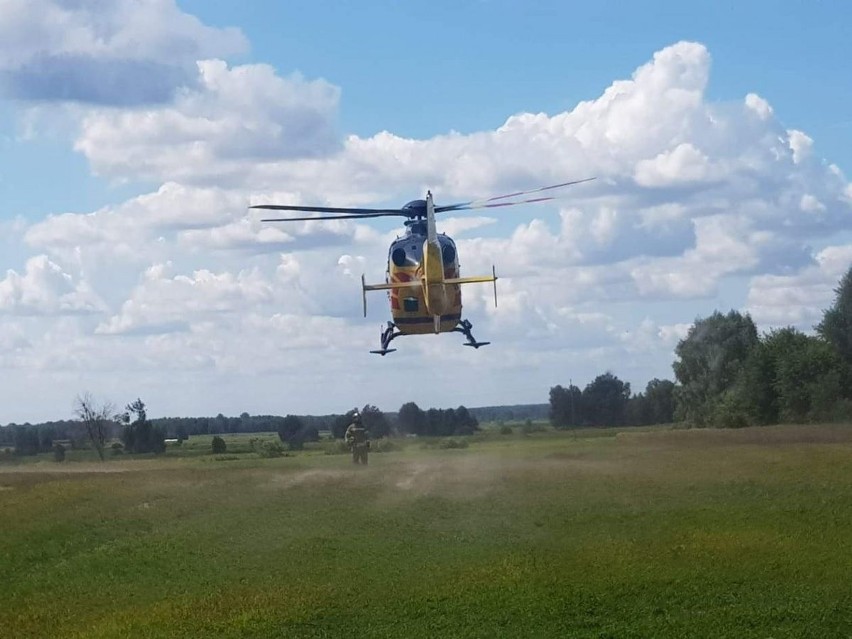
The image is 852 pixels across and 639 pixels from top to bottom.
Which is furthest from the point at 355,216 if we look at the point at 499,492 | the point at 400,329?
the point at 499,492

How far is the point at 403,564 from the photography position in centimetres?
2945

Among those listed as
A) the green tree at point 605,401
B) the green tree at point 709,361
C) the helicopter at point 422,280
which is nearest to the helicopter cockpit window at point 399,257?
the helicopter at point 422,280

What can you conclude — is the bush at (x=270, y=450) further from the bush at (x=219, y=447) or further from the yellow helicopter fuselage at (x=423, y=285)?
the yellow helicopter fuselage at (x=423, y=285)

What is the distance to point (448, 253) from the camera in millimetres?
51719

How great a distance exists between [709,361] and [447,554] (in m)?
86.8

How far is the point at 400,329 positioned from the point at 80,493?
14441 mm

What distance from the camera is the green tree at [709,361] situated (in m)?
110

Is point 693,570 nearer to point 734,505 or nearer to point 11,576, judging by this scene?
point 734,505

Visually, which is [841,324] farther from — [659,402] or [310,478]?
[310,478]

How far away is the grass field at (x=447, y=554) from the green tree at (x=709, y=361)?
5972cm

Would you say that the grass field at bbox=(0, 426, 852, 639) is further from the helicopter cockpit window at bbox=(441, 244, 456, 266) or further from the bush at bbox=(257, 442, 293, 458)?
the bush at bbox=(257, 442, 293, 458)

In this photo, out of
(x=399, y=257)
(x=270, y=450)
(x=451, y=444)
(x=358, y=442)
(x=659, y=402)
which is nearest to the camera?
(x=399, y=257)

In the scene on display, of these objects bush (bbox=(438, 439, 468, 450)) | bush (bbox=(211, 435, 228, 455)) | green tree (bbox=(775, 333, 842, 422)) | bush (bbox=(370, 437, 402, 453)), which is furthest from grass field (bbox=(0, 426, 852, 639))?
bush (bbox=(211, 435, 228, 455))

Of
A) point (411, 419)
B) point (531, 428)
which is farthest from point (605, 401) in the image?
point (411, 419)
